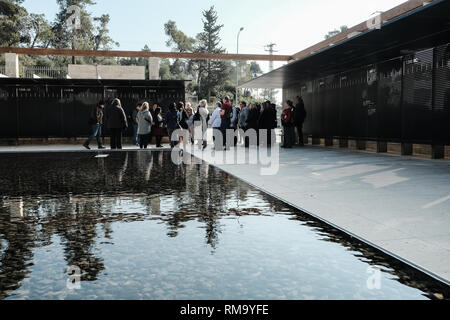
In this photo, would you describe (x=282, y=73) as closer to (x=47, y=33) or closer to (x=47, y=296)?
(x=47, y=296)

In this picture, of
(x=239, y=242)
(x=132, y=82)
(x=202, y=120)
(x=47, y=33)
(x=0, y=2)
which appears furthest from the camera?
(x=47, y=33)

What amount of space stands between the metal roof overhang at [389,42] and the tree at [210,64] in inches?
2747

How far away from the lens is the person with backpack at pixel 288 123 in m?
18.7

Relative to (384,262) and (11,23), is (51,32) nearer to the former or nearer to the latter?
(11,23)

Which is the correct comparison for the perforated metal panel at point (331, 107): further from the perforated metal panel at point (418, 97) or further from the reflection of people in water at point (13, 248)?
the reflection of people in water at point (13, 248)

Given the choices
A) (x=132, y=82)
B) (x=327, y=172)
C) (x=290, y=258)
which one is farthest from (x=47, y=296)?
(x=132, y=82)

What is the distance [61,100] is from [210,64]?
67.3m

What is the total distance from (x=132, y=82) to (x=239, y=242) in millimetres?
19370

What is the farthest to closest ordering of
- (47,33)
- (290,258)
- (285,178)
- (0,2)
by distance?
1. (47,33)
2. (0,2)
3. (285,178)
4. (290,258)

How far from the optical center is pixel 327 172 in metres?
10.7

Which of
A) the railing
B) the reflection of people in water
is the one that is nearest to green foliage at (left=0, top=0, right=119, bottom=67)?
the railing

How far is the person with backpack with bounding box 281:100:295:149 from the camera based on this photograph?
18.7 meters

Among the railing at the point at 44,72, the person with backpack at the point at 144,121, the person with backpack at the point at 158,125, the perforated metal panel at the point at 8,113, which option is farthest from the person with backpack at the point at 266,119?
the railing at the point at 44,72

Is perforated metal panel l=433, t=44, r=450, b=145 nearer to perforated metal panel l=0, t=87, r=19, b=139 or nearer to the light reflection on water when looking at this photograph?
the light reflection on water
